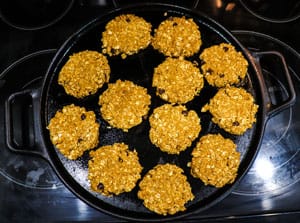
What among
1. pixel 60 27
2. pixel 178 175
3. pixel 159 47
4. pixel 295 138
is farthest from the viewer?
pixel 60 27

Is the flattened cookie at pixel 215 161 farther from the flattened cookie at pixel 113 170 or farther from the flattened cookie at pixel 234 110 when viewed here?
the flattened cookie at pixel 113 170

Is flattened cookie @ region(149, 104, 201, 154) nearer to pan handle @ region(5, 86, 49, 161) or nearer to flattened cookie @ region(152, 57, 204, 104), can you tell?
flattened cookie @ region(152, 57, 204, 104)

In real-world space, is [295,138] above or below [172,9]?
below

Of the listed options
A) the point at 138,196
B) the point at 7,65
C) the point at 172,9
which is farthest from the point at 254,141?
the point at 7,65

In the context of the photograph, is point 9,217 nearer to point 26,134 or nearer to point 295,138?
point 26,134

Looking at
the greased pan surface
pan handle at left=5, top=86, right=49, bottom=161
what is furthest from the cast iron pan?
pan handle at left=5, top=86, right=49, bottom=161

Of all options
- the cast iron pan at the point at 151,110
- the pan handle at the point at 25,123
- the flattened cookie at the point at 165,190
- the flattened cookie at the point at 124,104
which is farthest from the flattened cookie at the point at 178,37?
the pan handle at the point at 25,123
